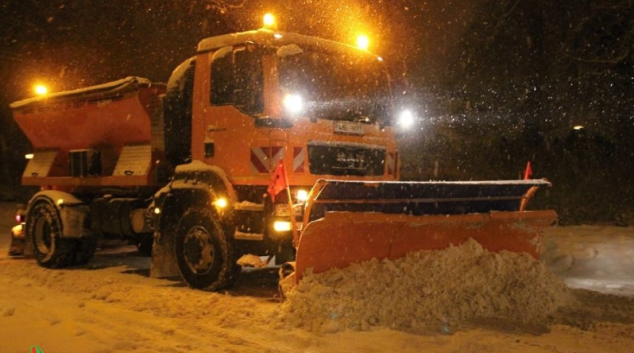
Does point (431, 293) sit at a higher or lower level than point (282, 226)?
lower

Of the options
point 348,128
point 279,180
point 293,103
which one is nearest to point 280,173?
point 279,180

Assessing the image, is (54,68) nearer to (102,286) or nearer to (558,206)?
(102,286)

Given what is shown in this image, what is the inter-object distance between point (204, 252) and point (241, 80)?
216 cm

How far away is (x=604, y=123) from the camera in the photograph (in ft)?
50.7

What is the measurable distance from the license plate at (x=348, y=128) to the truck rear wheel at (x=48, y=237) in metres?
5.17

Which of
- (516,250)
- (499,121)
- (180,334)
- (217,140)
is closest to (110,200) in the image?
(217,140)

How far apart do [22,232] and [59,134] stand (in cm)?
188

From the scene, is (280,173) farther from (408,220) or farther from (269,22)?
(269,22)

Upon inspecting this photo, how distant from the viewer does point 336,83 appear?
768 centimetres

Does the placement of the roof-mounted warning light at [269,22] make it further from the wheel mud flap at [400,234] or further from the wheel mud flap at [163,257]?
the wheel mud flap at [163,257]

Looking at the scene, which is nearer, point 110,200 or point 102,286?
point 102,286

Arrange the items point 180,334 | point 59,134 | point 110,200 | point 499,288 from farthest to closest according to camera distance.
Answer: point 59,134 → point 110,200 → point 499,288 → point 180,334

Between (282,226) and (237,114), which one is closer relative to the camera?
(282,226)

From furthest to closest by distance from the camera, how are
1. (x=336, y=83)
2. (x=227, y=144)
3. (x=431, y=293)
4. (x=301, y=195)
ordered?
(x=336, y=83), (x=227, y=144), (x=301, y=195), (x=431, y=293)
